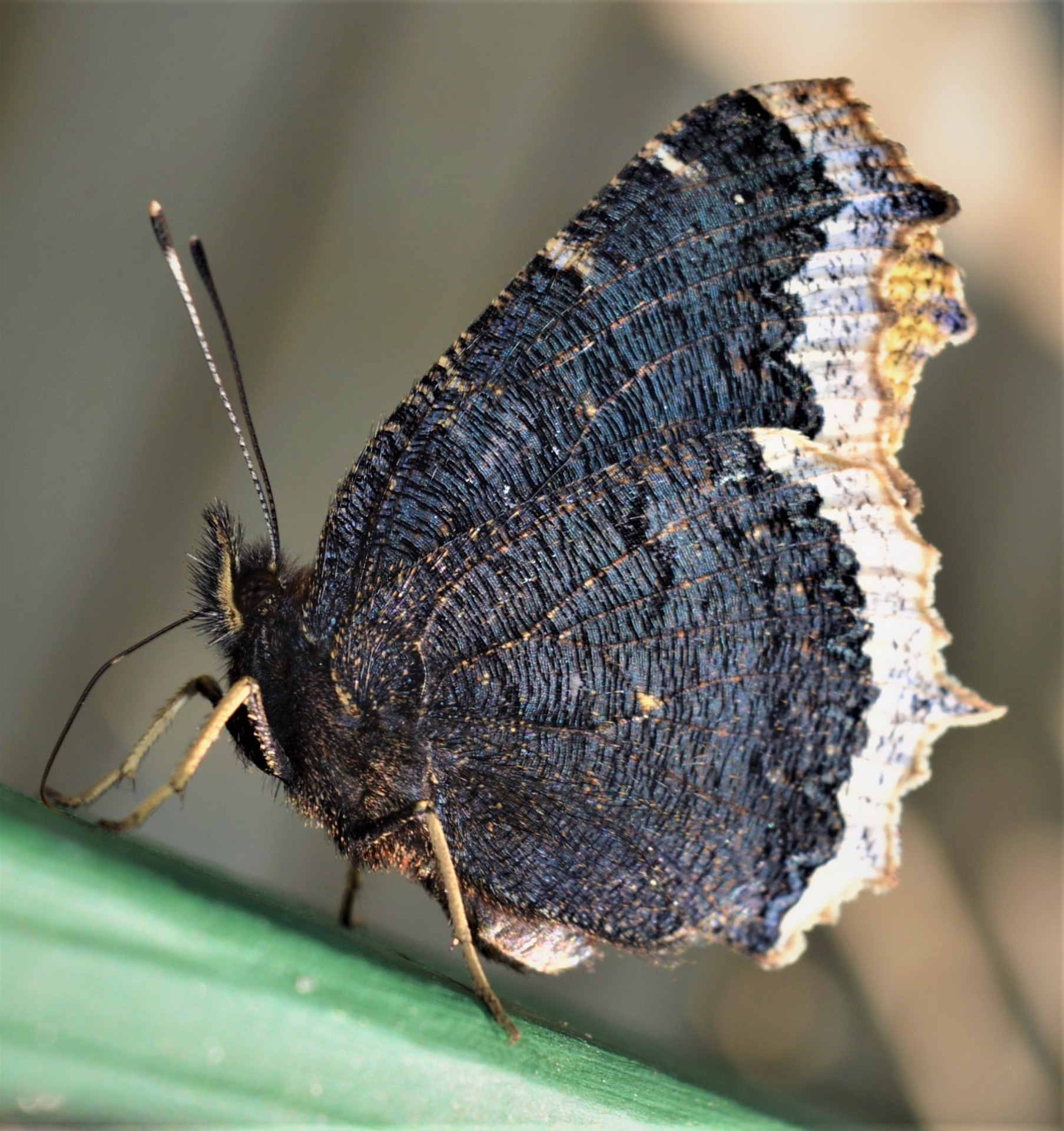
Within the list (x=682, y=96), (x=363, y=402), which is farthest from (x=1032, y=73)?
(x=363, y=402)

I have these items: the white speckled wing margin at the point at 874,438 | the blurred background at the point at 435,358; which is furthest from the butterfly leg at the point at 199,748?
the white speckled wing margin at the point at 874,438

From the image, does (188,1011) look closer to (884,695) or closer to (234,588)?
(234,588)

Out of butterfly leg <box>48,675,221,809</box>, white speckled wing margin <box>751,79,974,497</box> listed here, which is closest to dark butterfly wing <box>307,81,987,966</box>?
white speckled wing margin <box>751,79,974,497</box>

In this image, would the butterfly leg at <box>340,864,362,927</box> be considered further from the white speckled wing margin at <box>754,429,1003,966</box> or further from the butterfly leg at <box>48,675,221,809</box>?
the white speckled wing margin at <box>754,429,1003,966</box>

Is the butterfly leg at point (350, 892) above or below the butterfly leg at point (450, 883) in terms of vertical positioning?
below

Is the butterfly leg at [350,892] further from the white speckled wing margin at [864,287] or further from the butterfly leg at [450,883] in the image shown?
the white speckled wing margin at [864,287]

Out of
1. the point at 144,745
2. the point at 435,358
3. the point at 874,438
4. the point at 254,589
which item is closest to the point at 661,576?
the point at 874,438

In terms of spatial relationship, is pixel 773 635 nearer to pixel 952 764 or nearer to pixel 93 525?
pixel 93 525
